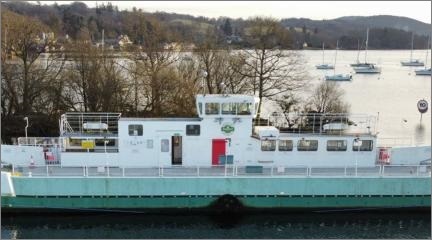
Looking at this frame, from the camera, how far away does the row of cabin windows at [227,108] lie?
22547mm

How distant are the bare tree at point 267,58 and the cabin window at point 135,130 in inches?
625

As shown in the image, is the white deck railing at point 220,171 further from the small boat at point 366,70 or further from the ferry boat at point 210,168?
the small boat at point 366,70

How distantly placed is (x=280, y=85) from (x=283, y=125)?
3.44 metres

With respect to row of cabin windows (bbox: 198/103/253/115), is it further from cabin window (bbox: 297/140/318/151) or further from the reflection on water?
the reflection on water

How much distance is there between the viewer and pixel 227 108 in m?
22.6

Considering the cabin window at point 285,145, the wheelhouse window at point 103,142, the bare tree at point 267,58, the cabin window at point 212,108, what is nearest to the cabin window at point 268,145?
the cabin window at point 285,145

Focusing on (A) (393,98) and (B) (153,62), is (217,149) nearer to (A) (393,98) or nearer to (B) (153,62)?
(B) (153,62)

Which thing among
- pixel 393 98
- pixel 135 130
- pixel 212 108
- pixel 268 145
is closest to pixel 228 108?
pixel 212 108

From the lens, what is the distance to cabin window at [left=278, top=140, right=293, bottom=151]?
2300 cm

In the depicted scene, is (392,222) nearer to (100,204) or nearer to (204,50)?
(100,204)

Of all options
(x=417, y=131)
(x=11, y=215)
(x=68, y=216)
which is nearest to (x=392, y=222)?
(x=68, y=216)

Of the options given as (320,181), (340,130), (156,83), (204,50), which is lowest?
(320,181)

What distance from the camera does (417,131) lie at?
4506cm

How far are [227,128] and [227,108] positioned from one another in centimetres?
91
